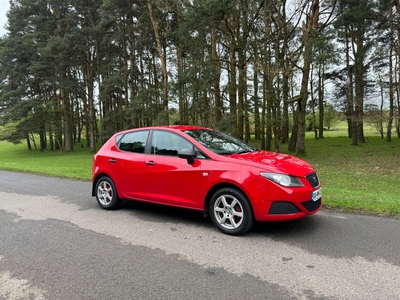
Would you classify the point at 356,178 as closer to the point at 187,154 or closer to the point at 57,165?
the point at 187,154

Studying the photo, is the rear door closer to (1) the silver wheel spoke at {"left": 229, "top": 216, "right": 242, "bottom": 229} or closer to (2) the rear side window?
(2) the rear side window

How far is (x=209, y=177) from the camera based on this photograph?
4523 mm

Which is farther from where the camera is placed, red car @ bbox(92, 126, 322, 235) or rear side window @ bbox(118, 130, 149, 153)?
rear side window @ bbox(118, 130, 149, 153)

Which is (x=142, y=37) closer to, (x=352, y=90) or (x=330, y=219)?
(x=352, y=90)

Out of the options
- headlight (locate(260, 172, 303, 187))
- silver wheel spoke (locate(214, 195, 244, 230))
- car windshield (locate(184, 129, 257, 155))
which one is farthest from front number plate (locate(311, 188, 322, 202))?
car windshield (locate(184, 129, 257, 155))

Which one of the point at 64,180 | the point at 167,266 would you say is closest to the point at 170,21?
the point at 64,180

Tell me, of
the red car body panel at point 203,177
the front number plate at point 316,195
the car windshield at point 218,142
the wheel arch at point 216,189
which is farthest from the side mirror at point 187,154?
the front number plate at point 316,195

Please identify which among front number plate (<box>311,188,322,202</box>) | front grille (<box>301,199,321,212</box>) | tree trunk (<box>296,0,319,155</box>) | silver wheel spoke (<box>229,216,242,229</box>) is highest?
tree trunk (<box>296,0,319,155</box>)

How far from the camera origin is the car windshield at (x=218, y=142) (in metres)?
4.96

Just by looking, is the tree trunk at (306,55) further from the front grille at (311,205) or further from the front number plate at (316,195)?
the front grille at (311,205)

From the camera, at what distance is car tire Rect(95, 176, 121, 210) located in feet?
19.4

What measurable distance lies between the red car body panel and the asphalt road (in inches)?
16.6

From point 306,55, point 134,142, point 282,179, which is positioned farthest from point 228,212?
point 306,55

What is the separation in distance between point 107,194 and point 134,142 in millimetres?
1229
